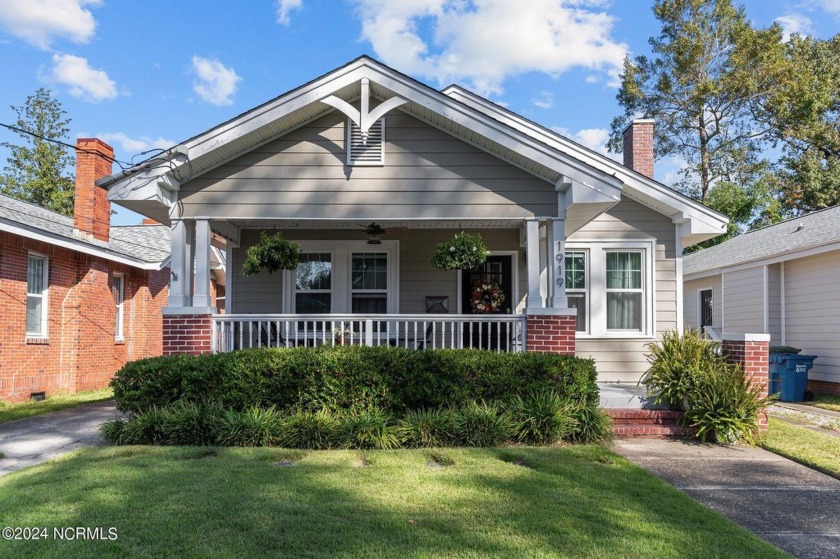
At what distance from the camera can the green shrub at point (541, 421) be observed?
7.05 metres

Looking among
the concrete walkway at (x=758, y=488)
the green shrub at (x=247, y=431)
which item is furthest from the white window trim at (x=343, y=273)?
the concrete walkway at (x=758, y=488)

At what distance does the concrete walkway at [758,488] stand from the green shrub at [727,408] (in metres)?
0.20

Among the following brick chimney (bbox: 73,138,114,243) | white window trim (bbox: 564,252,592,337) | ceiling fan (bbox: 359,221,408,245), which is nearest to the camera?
ceiling fan (bbox: 359,221,408,245)

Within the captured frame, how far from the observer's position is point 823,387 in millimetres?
12906

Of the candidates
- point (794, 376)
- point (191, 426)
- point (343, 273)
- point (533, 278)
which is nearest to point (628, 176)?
point (533, 278)

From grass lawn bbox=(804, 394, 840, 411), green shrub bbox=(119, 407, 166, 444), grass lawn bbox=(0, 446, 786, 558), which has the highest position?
green shrub bbox=(119, 407, 166, 444)

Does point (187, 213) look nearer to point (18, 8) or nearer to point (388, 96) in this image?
point (388, 96)

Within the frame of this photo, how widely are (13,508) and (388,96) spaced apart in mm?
6521

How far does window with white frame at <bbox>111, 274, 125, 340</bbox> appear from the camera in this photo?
51.4ft

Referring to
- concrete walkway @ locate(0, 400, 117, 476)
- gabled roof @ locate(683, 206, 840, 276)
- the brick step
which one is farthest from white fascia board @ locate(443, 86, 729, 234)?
concrete walkway @ locate(0, 400, 117, 476)

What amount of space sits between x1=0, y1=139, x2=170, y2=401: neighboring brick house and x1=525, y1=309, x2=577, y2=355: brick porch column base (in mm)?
9562

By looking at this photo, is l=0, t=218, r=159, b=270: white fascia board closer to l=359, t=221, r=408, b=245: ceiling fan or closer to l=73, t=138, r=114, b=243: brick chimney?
l=73, t=138, r=114, b=243: brick chimney

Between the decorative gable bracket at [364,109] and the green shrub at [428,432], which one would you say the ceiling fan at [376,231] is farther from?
the green shrub at [428,432]

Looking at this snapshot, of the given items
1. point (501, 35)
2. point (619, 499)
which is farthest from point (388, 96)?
point (501, 35)
